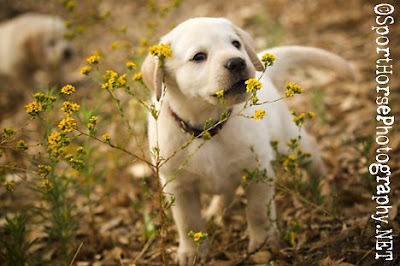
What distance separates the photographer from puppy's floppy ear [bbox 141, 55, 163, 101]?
2.13m

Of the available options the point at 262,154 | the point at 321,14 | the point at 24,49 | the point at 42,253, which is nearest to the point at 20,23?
the point at 24,49

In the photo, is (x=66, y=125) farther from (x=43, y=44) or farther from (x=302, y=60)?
(x=43, y=44)

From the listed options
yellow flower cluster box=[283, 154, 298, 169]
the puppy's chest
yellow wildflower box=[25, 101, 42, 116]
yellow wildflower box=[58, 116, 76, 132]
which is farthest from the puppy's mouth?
yellow wildflower box=[25, 101, 42, 116]

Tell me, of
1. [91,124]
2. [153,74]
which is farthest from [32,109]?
[153,74]

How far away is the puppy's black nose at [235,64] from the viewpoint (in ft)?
6.30

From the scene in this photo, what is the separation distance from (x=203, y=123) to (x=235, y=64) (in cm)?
46

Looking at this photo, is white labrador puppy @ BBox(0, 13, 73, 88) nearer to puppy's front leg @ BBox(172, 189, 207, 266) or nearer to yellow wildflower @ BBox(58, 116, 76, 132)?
puppy's front leg @ BBox(172, 189, 207, 266)

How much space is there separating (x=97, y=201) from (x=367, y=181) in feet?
6.24

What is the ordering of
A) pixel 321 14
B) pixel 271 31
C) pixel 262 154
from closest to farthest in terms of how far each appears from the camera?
pixel 262 154
pixel 271 31
pixel 321 14

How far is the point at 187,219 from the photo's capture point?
8.00ft

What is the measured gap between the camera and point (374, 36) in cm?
481

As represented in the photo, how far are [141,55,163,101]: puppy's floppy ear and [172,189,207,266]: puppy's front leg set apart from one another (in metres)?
0.56

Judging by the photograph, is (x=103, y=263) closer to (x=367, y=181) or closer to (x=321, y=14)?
(x=367, y=181)

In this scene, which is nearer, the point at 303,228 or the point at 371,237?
the point at 371,237
